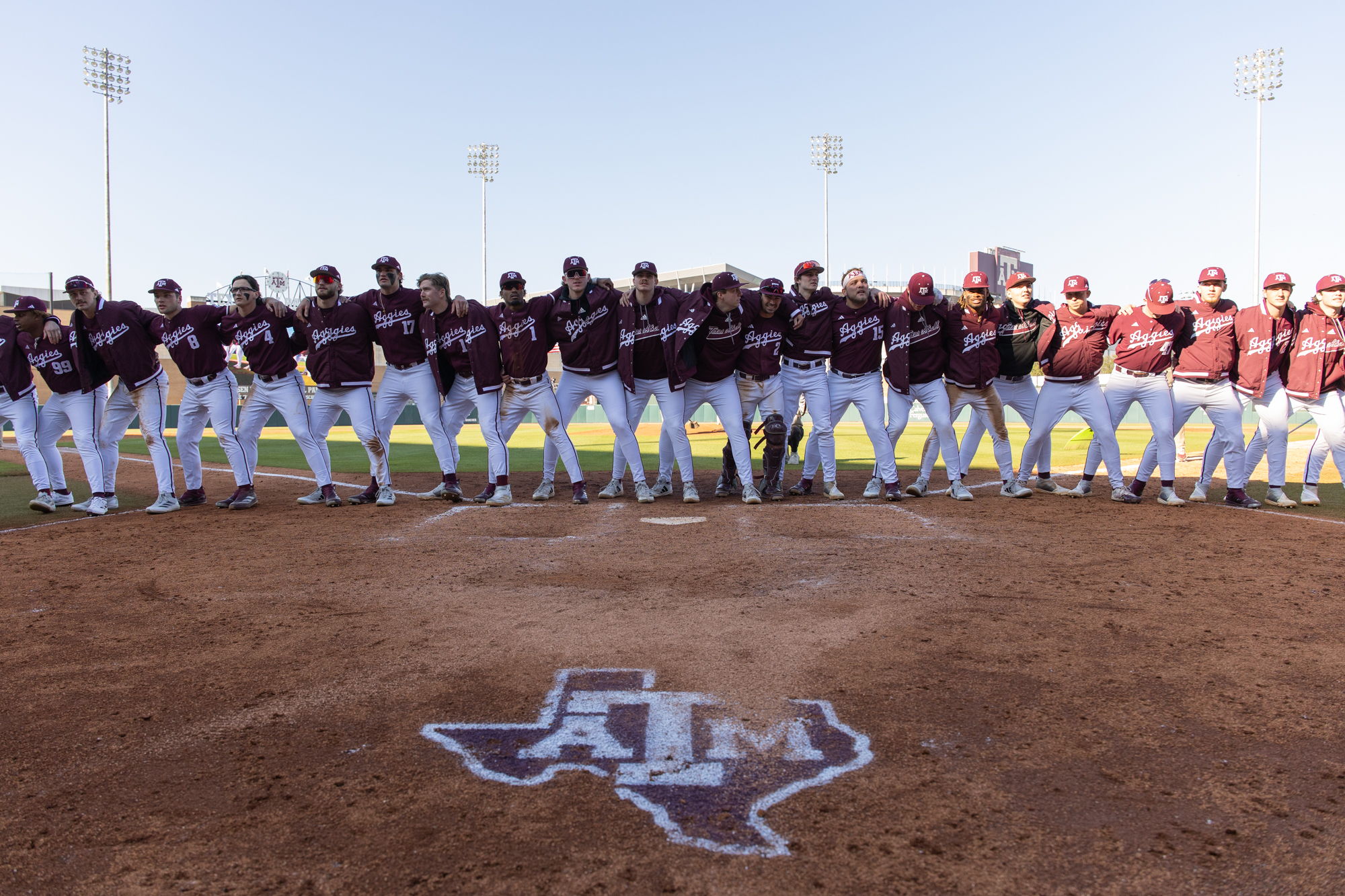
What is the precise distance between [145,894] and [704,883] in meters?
1.27

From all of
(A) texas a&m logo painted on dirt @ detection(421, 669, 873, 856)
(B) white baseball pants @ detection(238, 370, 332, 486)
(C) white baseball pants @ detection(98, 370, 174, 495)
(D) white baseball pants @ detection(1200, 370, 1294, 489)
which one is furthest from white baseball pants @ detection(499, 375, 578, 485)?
(D) white baseball pants @ detection(1200, 370, 1294, 489)

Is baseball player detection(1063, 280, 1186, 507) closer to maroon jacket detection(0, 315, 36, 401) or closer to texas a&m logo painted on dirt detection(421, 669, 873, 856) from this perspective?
texas a&m logo painted on dirt detection(421, 669, 873, 856)

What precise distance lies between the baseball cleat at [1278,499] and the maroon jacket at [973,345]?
272 cm

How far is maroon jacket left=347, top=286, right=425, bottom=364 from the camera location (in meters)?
8.03

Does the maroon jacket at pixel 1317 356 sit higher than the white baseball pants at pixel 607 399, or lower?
higher

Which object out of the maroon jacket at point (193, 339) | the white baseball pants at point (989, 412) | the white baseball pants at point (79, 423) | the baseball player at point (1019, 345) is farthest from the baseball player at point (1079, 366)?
the white baseball pants at point (79, 423)

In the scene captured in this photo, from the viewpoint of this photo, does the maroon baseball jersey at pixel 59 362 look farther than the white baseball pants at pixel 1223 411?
Yes

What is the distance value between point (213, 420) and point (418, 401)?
6.10 ft

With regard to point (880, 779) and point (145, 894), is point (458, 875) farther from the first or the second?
point (880, 779)

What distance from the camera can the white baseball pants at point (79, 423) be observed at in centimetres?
794

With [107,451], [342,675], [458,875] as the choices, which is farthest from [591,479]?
[458,875]

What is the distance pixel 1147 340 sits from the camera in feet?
25.7

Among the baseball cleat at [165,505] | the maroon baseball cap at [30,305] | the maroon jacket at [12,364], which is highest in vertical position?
the maroon baseball cap at [30,305]

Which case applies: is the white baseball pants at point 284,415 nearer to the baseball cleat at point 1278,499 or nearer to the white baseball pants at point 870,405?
the white baseball pants at point 870,405
